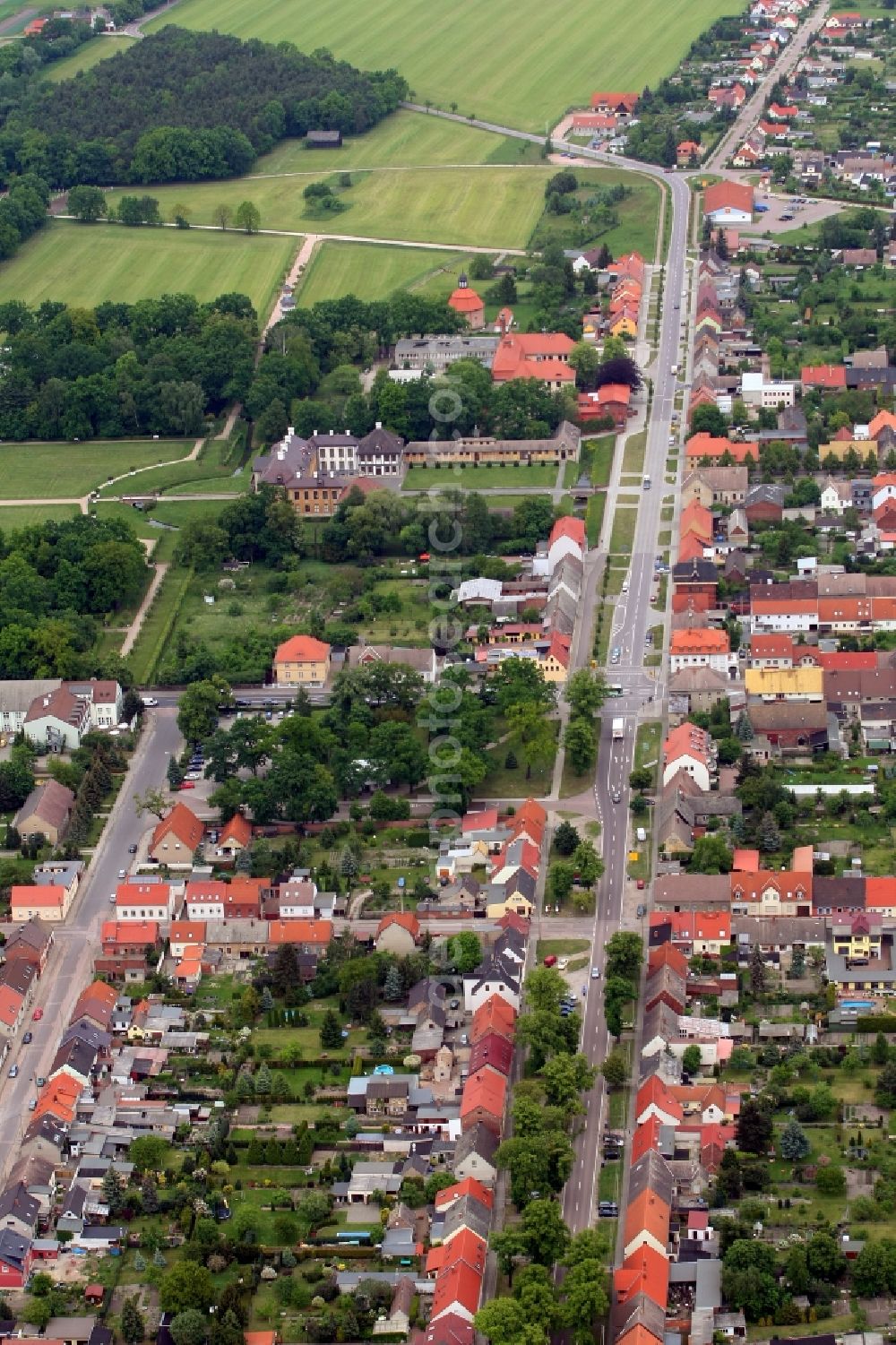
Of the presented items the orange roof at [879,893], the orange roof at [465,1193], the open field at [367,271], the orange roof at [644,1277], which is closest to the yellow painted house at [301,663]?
the orange roof at [879,893]

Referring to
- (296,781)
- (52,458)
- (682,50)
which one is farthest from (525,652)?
(682,50)

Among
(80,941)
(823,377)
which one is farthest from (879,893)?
(823,377)

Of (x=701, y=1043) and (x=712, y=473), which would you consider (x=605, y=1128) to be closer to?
(x=701, y=1043)

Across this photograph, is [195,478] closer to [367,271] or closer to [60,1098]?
[367,271]

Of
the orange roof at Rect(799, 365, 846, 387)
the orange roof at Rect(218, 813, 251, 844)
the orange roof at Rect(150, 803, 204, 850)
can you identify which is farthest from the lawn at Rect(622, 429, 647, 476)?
the orange roof at Rect(150, 803, 204, 850)

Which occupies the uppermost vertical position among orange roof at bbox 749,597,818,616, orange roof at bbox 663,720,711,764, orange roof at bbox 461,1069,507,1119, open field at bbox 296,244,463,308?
open field at bbox 296,244,463,308

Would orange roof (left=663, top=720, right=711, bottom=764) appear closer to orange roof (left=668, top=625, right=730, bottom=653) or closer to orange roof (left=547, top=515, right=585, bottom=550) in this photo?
orange roof (left=668, top=625, right=730, bottom=653)

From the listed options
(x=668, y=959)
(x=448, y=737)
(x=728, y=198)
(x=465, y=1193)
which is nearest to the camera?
(x=465, y=1193)
